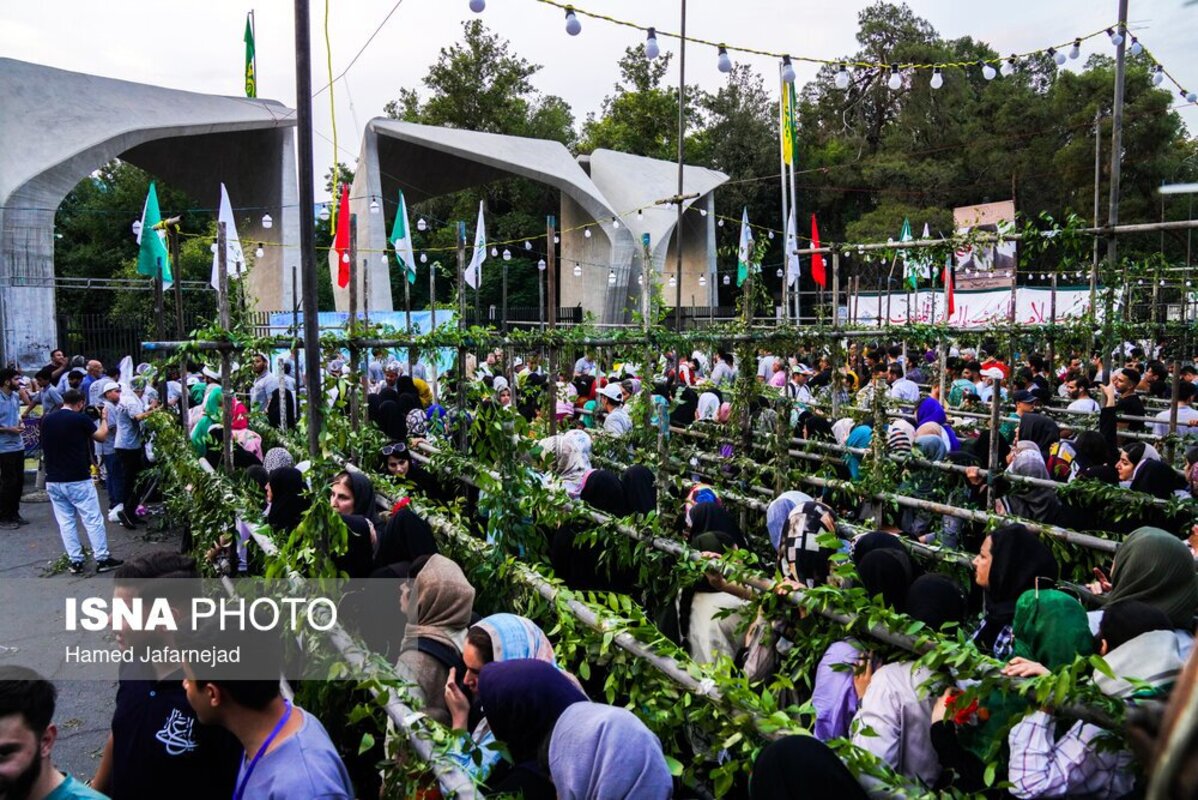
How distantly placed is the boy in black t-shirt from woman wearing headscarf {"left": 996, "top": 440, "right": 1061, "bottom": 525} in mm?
5957

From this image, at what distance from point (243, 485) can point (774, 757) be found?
5742 mm

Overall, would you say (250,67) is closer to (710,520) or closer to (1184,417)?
(710,520)

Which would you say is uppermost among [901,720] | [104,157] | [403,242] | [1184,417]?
[104,157]

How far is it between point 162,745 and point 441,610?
4.28 ft

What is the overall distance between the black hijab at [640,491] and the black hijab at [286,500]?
2430 millimetres

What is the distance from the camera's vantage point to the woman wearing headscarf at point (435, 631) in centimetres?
373

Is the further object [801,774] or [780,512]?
[780,512]

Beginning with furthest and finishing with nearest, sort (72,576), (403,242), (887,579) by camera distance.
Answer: (403,242)
(72,576)
(887,579)

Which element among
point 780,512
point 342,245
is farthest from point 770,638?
point 342,245

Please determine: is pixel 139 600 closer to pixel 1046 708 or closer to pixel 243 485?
pixel 1046 708

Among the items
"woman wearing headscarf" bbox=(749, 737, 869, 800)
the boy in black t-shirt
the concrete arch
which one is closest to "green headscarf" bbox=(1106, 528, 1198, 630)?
"woman wearing headscarf" bbox=(749, 737, 869, 800)

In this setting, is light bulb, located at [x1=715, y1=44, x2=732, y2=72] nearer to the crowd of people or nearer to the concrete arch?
the crowd of people

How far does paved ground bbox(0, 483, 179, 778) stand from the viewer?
5281 mm

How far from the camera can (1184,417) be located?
10172 mm
